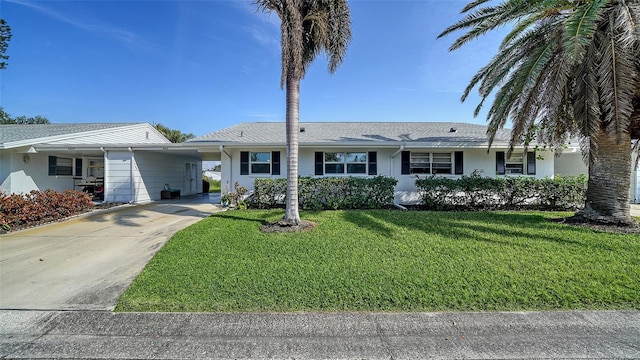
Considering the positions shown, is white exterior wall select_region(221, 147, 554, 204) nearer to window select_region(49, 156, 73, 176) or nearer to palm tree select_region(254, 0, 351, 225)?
palm tree select_region(254, 0, 351, 225)

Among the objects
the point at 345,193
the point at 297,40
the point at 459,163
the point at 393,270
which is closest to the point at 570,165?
the point at 459,163

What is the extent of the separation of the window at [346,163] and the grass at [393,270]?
A: 17.4 feet

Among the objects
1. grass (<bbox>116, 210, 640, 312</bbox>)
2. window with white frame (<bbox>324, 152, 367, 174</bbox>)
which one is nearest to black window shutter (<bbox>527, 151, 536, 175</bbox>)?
grass (<bbox>116, 210, 640, 312</bbox>)

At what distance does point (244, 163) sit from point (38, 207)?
6.81 m

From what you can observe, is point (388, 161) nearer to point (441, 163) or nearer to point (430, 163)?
point (430, 163)

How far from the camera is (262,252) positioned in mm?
5316

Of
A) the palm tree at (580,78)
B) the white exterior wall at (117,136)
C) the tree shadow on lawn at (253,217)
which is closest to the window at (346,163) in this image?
the tree shadow on lawn at (253,217)

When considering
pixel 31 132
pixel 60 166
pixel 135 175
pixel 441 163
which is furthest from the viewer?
pixel 60 166

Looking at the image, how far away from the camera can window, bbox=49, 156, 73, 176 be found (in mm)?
13584

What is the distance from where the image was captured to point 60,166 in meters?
14.1

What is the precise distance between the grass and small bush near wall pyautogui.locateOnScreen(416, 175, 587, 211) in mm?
2837

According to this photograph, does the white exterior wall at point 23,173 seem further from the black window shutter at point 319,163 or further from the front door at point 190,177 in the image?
the black window shutter at point 319,163

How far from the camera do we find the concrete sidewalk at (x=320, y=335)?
9.04 ft

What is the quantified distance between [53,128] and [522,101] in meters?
22.3
